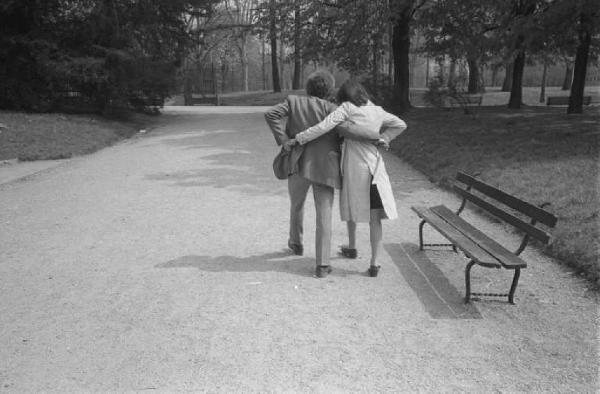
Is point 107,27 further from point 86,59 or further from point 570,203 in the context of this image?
point 570,203

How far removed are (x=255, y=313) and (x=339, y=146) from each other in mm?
1633

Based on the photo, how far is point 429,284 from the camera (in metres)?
4.88

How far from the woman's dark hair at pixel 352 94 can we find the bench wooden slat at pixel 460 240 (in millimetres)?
1419

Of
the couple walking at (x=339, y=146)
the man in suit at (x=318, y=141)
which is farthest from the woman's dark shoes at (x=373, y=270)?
the man in suit at (x=318, y=141)

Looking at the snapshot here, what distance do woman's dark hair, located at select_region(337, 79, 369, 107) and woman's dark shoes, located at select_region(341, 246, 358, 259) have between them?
1.54 meters

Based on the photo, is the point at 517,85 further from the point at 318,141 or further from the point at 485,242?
the point at 318,141

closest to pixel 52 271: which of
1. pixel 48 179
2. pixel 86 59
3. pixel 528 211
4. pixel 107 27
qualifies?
pixel 528 211

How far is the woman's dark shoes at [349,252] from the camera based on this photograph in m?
5.55

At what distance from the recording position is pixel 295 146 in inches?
191

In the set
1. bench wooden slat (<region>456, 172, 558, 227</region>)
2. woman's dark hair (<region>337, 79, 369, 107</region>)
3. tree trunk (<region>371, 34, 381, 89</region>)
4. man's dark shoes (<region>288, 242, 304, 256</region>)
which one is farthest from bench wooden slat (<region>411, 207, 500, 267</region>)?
tree trunk (<region>371, 34, 381, 89</region>)

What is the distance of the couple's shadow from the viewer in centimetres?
524

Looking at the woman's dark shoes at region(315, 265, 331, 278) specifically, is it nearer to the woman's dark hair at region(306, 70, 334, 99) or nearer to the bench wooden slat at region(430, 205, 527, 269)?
the bench wooden slat at region(430, 205, 527, 269)

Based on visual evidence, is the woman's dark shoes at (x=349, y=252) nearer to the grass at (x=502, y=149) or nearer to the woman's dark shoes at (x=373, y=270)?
the woman's dark shoes at (x=373, y=270)

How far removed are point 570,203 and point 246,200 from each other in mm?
4265
